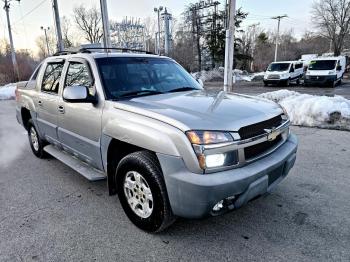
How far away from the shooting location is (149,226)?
2.79 metres

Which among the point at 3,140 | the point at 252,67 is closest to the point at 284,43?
the point at 252,67

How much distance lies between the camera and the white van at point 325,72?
20.1 metres

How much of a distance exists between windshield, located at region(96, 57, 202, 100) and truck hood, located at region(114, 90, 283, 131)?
0.82ft

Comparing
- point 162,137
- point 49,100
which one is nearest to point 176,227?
point 162,137

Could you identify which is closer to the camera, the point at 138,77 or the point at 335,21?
the point at 138,77

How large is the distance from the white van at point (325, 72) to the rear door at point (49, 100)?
20199 mm

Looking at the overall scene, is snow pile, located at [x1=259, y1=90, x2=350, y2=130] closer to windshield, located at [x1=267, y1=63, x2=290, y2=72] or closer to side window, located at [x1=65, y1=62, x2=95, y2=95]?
side window, located at [x1=65, y1=62, x2=95, y2=95]

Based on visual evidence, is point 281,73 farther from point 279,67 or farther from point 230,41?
point 230,41

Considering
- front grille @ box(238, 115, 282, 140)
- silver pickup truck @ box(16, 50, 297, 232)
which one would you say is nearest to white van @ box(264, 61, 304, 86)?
silver pickup truck @ box(16, 50, 297, 232)

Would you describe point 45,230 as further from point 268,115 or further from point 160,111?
point 268,115

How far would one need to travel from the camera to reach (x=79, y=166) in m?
3.72

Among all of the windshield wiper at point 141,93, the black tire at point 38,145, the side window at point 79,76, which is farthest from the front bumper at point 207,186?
the black tire at point 38,145

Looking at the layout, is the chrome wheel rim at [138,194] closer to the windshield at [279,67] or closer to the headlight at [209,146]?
the headlight at [209,146]

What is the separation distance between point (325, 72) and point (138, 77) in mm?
20339
